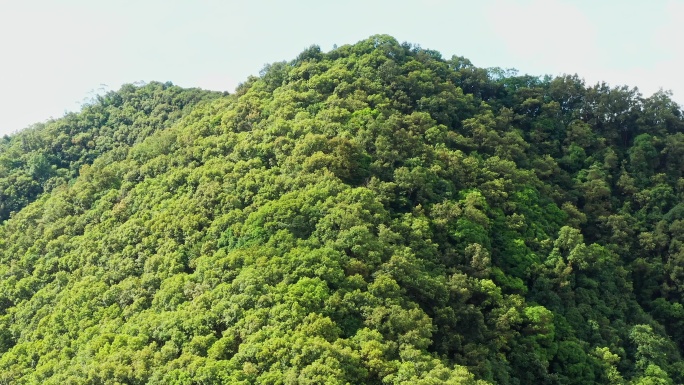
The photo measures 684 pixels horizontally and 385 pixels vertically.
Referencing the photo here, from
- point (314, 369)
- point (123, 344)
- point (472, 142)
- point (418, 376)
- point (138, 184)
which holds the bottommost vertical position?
point (418, 376)

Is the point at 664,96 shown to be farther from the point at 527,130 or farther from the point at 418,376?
the point at 418,376

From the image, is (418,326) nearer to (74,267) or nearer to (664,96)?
(74,267)

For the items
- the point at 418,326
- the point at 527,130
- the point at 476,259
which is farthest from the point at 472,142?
the point at 418,326

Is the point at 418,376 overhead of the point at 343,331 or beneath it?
beneath

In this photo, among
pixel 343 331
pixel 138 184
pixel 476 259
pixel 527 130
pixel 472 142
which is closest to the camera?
pixel 343 331

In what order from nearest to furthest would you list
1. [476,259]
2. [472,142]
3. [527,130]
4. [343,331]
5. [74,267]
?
[343,331] < [476,259] < [74,267] < [472,142] < [527,130]

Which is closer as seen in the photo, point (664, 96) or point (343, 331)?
point (343, 331)

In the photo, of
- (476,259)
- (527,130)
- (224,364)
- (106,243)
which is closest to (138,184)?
(106,243)
